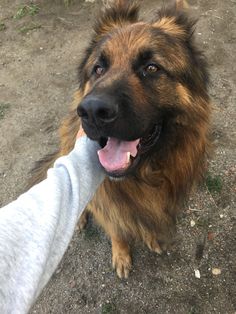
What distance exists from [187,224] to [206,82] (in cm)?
129

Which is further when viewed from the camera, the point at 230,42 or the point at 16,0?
the point at 16,0

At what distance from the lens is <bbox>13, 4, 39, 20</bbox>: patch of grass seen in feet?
17.5

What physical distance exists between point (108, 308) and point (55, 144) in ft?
5.66

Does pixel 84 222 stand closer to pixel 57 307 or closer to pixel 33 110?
pixel 57 307

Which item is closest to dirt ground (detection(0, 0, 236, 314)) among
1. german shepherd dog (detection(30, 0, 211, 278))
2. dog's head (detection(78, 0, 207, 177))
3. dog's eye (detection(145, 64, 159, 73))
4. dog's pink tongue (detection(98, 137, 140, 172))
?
german shepherd dog (detection(30, 0, 211, 278))

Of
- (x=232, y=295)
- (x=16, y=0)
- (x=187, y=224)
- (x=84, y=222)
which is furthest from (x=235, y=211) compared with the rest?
(x=16, y=0)

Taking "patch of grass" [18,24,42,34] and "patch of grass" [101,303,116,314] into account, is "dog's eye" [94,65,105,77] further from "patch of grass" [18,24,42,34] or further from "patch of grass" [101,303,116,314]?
"patch of grass" [18,24,42,34]

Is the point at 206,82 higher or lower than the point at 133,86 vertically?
lower

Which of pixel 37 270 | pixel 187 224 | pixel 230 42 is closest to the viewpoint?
pixel 37 270

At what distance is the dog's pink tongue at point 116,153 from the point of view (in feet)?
6.85

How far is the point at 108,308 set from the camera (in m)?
2.93

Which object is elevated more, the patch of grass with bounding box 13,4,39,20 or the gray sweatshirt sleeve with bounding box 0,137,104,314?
the gray sweatshirt sleeve with bounding box 0,137,104,314

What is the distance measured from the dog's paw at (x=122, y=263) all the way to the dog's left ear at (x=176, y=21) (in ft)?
5.52

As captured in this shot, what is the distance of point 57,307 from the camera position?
118 inches
